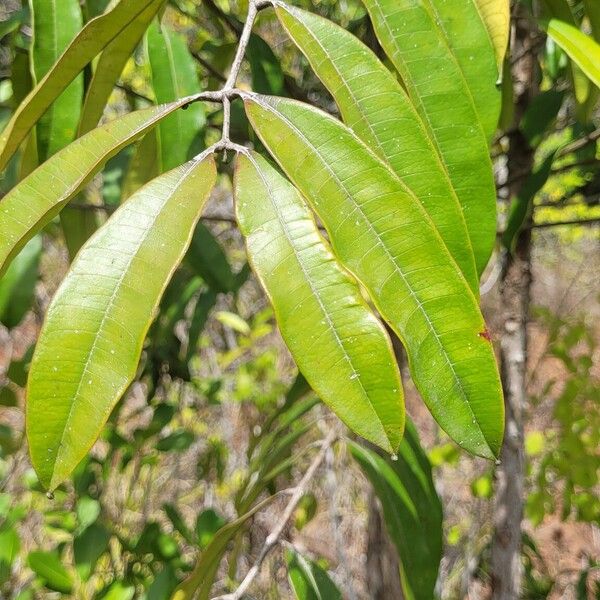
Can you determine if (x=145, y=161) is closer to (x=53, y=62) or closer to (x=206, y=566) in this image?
(x=53, y=62)

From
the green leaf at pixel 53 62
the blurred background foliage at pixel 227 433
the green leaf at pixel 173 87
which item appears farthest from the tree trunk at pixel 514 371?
the green leaf at pixel 53 62

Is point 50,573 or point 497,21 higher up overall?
point 497,21

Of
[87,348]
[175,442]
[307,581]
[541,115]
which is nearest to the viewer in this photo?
[87,348]

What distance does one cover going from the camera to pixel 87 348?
0.34 m

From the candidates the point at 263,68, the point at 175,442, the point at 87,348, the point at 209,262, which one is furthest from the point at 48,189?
the point at 175,442

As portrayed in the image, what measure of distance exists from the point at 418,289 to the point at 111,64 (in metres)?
0.32

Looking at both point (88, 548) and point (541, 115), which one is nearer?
point (541, 115)

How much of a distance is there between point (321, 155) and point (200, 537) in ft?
2.82

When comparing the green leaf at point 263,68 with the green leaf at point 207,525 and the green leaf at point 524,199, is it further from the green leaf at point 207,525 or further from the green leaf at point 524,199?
the green leaf at point 207,525

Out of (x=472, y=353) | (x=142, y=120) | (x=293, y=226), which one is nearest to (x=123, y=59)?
(x=142, y=120)

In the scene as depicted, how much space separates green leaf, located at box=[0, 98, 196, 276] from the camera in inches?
14.1

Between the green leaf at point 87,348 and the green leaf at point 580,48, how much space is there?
32cm

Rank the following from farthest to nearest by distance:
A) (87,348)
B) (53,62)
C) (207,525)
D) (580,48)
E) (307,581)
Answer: (207,525), (307,581), (53,62), (580,48), (87,348)

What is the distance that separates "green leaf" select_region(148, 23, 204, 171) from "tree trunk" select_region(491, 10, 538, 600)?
516 mm
